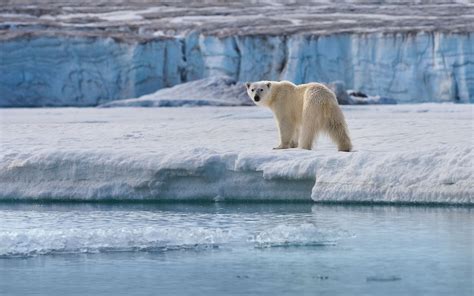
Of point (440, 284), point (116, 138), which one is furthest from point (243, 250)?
point (116, 138)

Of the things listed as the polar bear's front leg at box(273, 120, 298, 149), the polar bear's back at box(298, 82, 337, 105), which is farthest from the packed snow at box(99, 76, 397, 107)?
the polar bear's back at box(298, 82, 337, 105)

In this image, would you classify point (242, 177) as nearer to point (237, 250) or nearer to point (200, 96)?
point (237, 250)

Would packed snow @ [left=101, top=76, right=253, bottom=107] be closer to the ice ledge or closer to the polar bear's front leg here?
the polar bear's front leg

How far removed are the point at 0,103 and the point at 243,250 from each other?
1656 cm

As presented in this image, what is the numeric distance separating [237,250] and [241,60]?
1721 cm

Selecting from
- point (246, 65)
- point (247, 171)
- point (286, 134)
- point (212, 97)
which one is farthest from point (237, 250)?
point (246, 65)

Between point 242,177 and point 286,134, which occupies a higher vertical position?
point 286,134

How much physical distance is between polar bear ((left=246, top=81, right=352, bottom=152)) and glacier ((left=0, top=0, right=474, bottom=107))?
1261 centimetres

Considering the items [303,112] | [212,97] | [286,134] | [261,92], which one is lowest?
[212,97]

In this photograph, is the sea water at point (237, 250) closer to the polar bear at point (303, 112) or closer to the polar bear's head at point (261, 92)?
the polar bear at point (303, 112)

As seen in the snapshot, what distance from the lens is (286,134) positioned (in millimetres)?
10156

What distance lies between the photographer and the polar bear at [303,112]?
32.1 feet

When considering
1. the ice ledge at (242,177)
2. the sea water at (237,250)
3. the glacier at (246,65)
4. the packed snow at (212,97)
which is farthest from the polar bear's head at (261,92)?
the glacier at (246,65)

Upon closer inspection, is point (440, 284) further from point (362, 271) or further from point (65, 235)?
point (65, 235)
